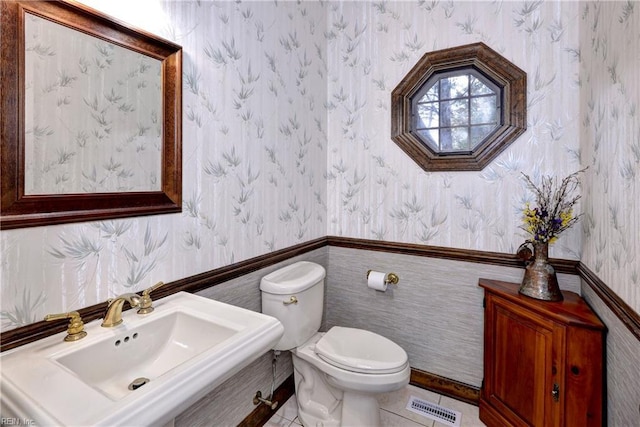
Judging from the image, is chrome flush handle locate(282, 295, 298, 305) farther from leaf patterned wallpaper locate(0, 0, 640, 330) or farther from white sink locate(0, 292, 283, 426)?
white sink locate(0, 292, 283, 426)

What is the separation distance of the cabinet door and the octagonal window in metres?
0.85

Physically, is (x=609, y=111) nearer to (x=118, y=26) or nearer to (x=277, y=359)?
(x=118, y=26)

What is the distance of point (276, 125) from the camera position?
172 centimetres

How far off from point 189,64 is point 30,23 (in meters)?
0.48

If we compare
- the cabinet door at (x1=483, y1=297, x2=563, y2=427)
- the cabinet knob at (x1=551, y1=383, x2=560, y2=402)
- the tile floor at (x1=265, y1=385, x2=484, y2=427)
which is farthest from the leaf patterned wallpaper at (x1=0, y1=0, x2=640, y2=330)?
the tile floor at (x1=265, y1=385, x2=484, y2=427)

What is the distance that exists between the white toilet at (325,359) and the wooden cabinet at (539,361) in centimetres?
55

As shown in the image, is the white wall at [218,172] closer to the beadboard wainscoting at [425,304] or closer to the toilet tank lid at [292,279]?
the toilet tank lid at [292,279]

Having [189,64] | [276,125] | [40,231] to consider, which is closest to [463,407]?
[276,125]

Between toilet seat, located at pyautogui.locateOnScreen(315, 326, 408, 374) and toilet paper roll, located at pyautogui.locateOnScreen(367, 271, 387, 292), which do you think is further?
toilet paper roll, located at pyautogui.locateOnScreen(367, 271, 387, 292)

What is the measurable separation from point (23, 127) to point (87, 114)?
176 millimetres

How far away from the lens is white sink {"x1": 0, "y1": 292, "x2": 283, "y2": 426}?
604mm

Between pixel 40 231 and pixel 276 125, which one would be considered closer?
pixel 40 231

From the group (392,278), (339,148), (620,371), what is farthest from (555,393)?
(339,148)

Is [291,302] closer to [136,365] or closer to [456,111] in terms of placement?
[136,365]
